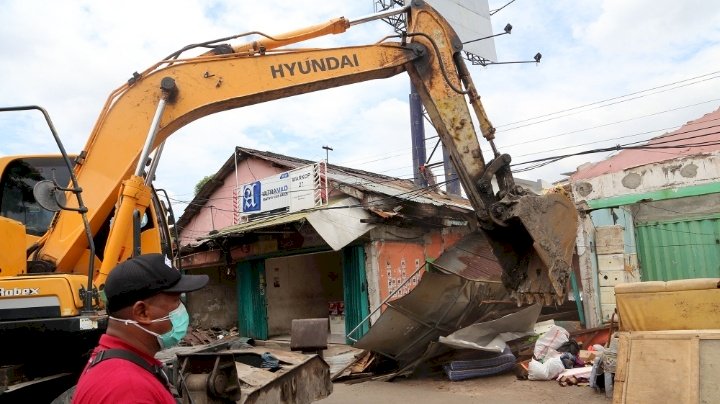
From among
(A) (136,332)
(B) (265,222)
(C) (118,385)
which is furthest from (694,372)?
(B) (265,222)

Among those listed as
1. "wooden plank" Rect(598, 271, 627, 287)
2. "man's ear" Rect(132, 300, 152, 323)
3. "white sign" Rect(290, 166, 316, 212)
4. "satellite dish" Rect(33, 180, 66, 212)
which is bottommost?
"wooden plank" Rect(598, 271, 627, 287)

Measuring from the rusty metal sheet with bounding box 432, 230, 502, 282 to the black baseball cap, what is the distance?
29.2 feet

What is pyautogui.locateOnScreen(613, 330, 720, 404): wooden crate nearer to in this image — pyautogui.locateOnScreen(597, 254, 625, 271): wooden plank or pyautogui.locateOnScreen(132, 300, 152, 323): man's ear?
pyautogui.locateOnScreen(132, 300, 152, 323): man's ear

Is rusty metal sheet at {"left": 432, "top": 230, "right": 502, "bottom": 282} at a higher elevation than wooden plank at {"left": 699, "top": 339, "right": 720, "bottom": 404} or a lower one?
higher

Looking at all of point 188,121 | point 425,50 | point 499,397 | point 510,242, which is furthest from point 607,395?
point 188,121

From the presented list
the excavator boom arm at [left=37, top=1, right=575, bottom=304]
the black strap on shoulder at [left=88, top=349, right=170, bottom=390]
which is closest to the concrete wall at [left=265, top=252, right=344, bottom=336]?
the excavator boom arm at [left=37, top=1, right=575, bottom=304]

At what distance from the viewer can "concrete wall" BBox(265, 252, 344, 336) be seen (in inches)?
667

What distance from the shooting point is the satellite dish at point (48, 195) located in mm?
4250

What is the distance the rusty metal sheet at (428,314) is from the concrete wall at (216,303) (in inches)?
436

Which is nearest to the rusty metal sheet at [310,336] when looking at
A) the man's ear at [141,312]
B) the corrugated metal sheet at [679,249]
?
the man's ear at [141,312]

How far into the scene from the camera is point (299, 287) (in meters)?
18.1

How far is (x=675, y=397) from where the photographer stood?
570 centimetres

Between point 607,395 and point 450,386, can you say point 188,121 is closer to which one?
point 450,386

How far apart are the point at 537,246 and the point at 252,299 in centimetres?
1265
